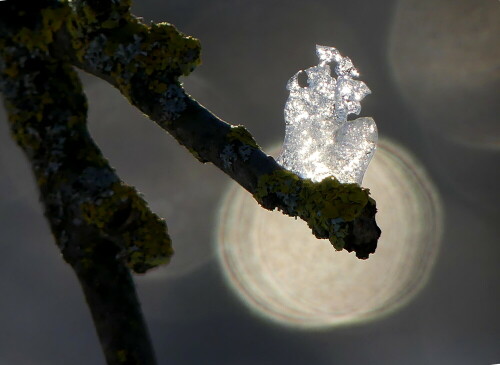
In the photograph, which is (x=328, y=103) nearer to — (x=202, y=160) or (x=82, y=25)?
(x=202, y=160)

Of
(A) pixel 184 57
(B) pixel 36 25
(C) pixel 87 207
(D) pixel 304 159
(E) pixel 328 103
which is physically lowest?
(C) pixel 87 207

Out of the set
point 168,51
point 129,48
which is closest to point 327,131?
point 168,51

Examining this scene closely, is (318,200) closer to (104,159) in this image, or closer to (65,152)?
(104,159)

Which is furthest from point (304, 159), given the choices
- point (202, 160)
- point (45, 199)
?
point (45, 199)

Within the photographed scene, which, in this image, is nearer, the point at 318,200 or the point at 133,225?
the point at 318,200

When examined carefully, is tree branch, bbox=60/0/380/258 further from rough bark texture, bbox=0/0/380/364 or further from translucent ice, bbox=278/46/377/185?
translucent ice, bbox=278/46/377/185

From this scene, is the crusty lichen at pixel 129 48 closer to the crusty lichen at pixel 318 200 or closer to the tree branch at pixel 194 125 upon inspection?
the tree branch at pixel 194 125
